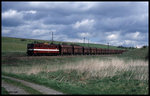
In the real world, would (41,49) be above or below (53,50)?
above

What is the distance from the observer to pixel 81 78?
19250 mm

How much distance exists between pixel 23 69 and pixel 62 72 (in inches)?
164

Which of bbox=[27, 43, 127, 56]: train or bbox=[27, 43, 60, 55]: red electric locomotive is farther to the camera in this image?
bbox=[27, 43, 127, 56]: train

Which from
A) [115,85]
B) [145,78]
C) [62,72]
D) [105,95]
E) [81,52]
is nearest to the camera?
[105,95]

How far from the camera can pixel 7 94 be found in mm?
11016

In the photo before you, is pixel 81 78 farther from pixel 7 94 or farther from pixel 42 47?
pixel 42 47

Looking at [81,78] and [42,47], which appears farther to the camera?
[42,47]

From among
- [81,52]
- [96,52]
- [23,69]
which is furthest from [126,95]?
[96,52]

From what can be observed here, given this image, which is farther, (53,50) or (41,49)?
(53,50)

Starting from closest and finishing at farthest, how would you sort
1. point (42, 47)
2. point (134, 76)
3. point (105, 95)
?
1. point (105, 95)
2. point (134, 76)
3. point (42, 47)

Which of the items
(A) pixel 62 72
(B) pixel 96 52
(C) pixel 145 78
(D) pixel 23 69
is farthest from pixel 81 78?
(B) pixel 96 52

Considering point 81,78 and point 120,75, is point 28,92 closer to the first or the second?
point 81,78

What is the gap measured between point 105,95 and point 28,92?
409 centimetres

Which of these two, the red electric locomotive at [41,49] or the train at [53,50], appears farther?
the train at [53,50]
